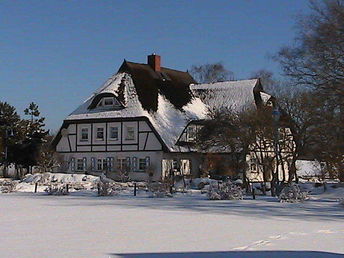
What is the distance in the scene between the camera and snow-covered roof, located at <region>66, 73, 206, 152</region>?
160 ft

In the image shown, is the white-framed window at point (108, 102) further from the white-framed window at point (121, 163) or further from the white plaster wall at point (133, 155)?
the white-framed window at point (121, 163)

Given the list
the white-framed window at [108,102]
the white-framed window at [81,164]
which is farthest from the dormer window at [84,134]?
the white-framed window at [108,102]

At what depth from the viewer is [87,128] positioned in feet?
170

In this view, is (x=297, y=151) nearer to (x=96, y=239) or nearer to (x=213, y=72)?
(x=96, y=239)

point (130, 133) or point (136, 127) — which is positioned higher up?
point (136, 127)

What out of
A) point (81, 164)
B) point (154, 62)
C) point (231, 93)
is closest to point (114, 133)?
point (81, 164)

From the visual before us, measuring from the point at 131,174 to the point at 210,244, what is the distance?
3699 centimetres

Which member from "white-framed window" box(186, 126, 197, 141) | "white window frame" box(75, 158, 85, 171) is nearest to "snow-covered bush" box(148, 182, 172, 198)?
"white-framed window" box(186, 126, 197, 141)

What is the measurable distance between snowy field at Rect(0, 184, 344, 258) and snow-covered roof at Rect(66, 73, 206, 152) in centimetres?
2665

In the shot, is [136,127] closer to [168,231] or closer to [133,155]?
[133,155]

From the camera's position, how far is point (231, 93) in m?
55.9

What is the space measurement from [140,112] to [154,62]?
915cm

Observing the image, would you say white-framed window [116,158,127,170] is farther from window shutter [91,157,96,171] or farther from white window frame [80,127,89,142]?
white window frame [80,127,89,142]

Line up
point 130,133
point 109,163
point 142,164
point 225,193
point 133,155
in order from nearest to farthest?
point 225,193 → point 142,164 → point 133,155 → point 130,133 → point 109,163
